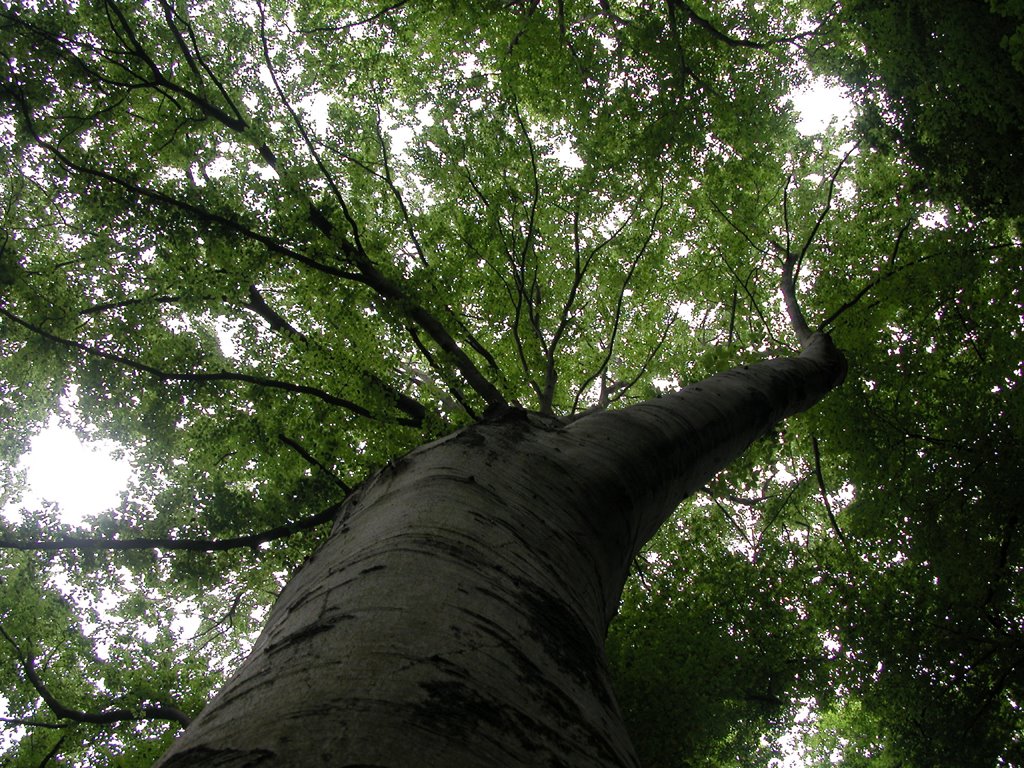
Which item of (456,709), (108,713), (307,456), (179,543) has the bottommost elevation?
(456,709)

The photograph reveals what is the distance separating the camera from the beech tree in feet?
12.3

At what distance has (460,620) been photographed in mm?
998

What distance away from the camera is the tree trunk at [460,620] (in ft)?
2.42

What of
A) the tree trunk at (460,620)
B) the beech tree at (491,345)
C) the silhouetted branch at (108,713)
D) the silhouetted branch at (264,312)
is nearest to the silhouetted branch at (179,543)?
the beech tree at (491,345)

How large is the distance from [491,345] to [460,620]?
495cm

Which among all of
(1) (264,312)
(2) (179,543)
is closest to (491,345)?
(1) (264,312)

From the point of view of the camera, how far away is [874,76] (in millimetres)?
4602

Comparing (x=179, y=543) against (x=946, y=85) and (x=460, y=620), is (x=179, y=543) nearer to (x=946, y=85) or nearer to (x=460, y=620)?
(x=460, y=620)

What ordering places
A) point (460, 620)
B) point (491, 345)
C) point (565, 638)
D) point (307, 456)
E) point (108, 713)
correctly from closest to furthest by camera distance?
point (460, 620) < point (565, 638) < point (307, 456) < point (108, 713) < point (491, 345)

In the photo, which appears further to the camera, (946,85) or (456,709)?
(946,85)

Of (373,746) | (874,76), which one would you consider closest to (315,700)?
(373,746)

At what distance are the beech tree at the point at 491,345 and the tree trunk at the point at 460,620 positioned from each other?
11 centimetres

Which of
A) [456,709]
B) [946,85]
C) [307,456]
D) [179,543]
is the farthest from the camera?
[946,85]

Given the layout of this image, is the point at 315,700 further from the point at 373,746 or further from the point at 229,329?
the point at 229,329
